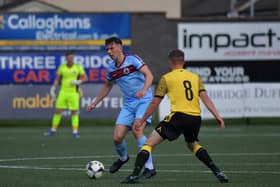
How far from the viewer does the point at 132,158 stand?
1853 cm

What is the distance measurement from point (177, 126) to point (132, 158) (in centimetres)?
513

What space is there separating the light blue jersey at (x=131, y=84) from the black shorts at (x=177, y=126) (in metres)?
1.34

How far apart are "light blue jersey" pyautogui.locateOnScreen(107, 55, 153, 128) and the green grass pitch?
903 millimetres

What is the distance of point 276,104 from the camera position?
104 ft

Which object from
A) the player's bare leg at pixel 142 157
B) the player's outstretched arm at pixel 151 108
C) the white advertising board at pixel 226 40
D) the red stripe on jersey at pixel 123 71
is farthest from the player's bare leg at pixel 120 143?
the white advertising board at pixel 226 40

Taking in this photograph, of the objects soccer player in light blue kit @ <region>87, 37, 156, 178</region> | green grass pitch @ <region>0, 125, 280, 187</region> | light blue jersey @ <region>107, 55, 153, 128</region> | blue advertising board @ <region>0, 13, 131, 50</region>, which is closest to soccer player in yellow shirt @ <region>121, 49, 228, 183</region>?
green grass pitch @ <region>0, 125, 280, 187</region>

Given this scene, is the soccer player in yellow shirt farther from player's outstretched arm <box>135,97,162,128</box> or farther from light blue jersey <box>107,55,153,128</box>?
light blue jersey <box>107,55,153,128</box>

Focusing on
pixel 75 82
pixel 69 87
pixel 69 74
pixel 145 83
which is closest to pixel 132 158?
pixel 145 83

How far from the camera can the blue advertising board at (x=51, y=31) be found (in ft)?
123

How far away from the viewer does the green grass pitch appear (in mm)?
14109

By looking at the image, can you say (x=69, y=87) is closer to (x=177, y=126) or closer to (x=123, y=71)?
(x=123, y=71)

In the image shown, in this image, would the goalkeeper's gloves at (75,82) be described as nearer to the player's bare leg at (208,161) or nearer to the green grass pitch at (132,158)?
the green grass pitch at (132,158)

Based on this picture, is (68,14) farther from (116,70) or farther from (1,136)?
(116,70)

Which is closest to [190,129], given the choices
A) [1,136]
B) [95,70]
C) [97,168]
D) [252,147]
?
[97,168]
